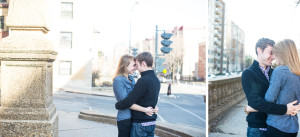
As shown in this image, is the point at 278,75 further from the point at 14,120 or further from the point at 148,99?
the point at 14,120

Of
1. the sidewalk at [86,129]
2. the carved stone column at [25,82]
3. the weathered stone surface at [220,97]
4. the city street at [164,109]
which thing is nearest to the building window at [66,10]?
the city street at [164,109]

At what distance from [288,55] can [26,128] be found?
8.05ft

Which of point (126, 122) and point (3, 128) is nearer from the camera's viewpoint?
point (126, 122)

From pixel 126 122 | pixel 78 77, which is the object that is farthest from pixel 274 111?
pixel 78 77

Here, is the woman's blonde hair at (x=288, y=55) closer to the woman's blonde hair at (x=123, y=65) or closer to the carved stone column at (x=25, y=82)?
the woman's blonde hair at (x=123, y=65)

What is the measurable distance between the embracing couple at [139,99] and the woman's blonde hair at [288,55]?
0.89 meters

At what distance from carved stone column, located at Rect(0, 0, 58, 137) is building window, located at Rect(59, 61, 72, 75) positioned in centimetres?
1606

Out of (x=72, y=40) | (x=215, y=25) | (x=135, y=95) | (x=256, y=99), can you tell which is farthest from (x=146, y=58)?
(x=72, y=40)

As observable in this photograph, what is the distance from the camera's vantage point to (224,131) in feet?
16.5

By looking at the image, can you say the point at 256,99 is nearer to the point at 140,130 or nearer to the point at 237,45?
the point at 140,130

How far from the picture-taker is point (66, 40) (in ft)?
63.7

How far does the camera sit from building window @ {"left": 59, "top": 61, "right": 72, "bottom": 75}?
18875 millimetres

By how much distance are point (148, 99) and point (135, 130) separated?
0.27 meters

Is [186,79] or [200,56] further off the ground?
[200,56]
